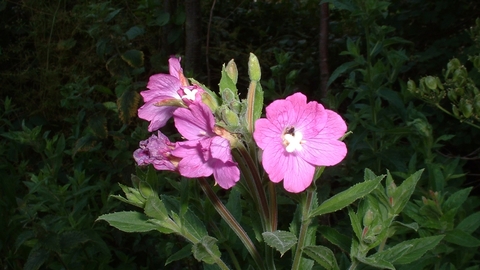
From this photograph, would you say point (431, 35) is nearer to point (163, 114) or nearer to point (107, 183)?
point (107, 183)

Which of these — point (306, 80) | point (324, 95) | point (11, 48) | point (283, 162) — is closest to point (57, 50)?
point (11, 48)

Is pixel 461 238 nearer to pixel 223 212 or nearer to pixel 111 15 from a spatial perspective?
pixel 223 212

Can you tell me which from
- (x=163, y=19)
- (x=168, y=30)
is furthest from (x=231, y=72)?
(x=168, y=30)

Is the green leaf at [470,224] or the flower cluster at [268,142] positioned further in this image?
the green leaf at [470,224]

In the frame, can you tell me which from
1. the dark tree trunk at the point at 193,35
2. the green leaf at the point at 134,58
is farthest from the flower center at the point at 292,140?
the green leaf at the point at 134,58

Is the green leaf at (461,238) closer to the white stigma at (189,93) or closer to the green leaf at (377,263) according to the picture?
the green leaf at (377,263)

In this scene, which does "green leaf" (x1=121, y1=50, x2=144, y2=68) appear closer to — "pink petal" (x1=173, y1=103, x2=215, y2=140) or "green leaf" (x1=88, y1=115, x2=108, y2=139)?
"green leaf" (x1=88, y1=115, x2=108, y2=139)
